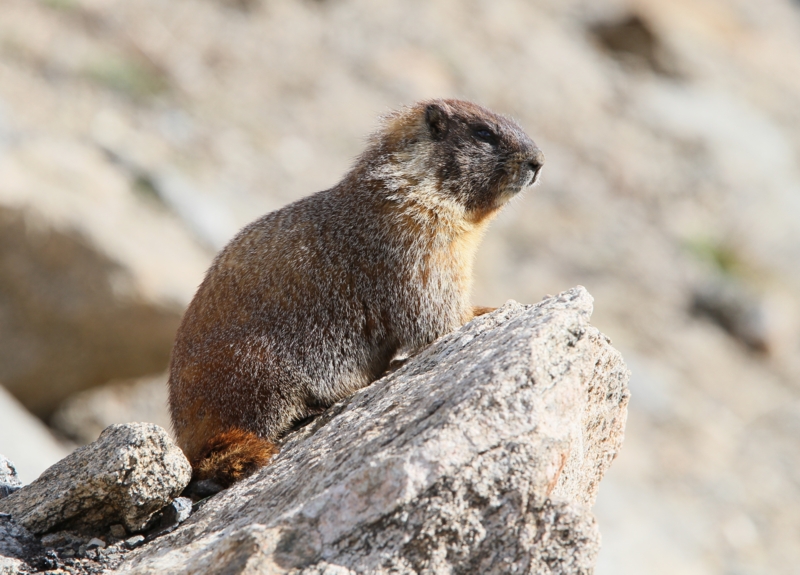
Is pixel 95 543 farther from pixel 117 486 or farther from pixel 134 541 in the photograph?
pixel 117 486

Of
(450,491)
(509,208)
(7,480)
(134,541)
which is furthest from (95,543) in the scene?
(509,208)

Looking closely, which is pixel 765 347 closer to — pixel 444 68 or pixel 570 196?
pixel 570 196

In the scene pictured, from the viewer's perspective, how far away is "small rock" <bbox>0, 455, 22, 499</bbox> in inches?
197

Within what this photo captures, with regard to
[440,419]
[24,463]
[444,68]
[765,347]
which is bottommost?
[440,419]

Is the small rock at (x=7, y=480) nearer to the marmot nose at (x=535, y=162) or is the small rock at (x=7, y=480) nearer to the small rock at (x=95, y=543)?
the small rock at (x=95, y=543)

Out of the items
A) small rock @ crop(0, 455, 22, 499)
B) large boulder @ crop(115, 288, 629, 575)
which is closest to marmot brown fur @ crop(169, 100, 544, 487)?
small rock @ crop(0, 455, 22, 499)

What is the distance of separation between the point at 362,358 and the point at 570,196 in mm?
12706

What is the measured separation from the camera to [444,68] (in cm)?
1903

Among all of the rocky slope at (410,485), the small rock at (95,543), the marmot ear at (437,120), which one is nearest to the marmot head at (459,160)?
the marmot ear at (437,120)

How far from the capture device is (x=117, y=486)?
419cm

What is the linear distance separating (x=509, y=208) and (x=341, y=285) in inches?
243

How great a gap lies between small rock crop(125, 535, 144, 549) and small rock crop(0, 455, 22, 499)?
1062 millimetres

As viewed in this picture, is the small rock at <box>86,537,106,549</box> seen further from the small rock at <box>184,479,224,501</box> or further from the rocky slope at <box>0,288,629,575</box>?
the small rock at <box>184,479,224,501</box>

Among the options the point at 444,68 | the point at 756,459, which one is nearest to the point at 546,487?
the point at 756,459
